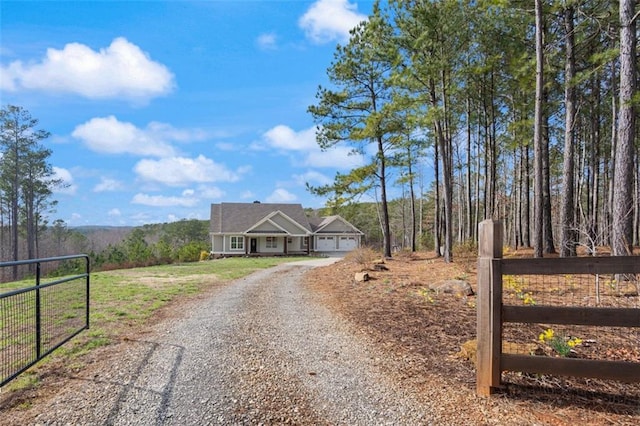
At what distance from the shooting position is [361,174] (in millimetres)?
18297

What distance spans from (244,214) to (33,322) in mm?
32814

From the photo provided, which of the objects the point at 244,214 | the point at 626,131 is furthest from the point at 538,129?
the point at 244,214

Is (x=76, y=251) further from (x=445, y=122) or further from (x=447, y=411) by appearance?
(x=447, y=411)

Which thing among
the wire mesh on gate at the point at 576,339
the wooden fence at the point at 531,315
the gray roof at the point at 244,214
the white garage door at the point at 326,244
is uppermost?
the gray roof at the point at 244,214

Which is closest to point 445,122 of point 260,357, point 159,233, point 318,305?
point 318,305

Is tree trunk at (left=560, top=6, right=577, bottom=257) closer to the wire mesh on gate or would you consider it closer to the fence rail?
the wire mesh on gate

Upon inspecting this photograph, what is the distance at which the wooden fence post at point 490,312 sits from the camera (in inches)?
128

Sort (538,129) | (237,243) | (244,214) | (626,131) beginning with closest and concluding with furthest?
(626,131) < (538,129) < (237,243) < (244,214)

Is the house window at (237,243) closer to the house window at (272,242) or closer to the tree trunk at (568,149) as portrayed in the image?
the house window at (272,242)

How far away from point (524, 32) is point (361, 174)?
890 cm

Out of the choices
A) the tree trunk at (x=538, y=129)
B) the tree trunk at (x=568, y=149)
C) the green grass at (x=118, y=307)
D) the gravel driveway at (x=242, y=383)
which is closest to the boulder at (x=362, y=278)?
the green grass at (x=118, y=307)

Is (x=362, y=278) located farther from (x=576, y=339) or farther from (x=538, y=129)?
(x=576, y=339)

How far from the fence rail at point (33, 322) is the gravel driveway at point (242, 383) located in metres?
0.86

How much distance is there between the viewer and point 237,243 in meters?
35.2
